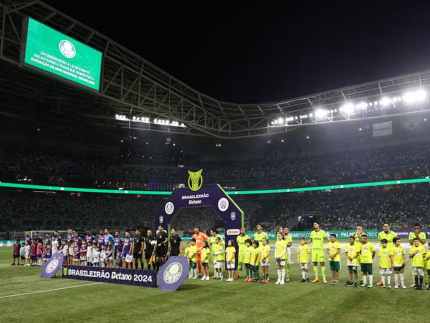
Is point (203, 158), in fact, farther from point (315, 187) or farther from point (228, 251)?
point (228, 251)

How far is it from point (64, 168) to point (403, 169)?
44.9 m

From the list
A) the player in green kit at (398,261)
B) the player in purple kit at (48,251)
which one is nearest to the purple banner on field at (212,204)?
the player in purple kit at (48,251)

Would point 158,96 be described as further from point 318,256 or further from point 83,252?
point 318,256

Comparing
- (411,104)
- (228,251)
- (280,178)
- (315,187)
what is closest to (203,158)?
(280,178)

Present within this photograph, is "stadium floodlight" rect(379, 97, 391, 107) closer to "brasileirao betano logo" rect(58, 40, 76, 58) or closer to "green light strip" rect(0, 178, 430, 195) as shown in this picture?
"green light strip" rect(0, 178, 430, 195)

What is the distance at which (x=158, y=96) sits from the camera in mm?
35625

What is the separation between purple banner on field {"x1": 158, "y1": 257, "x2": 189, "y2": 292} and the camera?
1220cm

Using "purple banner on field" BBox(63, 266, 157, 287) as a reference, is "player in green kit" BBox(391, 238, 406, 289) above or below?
above

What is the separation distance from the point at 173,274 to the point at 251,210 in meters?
45.9

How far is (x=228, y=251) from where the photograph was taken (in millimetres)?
14695

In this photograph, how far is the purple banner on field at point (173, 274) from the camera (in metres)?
12.2

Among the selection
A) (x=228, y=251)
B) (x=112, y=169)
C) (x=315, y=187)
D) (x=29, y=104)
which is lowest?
(x=228, y=251)

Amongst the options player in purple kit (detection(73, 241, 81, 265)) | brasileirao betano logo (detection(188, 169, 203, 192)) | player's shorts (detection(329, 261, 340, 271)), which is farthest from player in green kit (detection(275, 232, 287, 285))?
player in purple kit (detection(73, 241, 81, 265))

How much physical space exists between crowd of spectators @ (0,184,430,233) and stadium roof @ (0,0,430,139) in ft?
46.3
